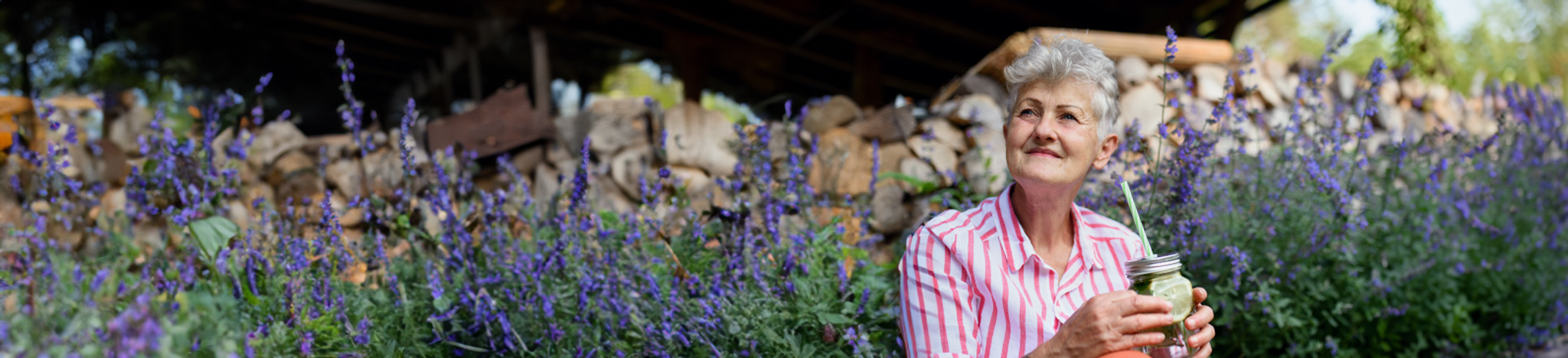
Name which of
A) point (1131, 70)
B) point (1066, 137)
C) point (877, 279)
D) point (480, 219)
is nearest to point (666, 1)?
point (1131, 70)

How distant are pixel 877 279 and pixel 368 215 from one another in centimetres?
133

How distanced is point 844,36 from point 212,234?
16.2 feet

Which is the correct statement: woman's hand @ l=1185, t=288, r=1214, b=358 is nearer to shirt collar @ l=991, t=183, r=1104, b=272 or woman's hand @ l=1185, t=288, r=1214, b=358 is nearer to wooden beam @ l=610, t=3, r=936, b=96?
shirt collar @ l=991, t=183, r=1104, b=272

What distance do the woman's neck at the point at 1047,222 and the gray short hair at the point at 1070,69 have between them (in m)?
0.13

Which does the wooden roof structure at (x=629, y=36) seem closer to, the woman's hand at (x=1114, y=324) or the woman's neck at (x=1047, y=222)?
the woman's neck at (x=1047, y=222)

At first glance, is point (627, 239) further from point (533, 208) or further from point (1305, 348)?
point (1305, 348)

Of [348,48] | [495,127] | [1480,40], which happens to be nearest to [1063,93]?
[495,127]

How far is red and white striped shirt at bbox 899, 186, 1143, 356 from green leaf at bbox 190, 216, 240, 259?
1.50 m

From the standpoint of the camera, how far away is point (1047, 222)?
1.42 m

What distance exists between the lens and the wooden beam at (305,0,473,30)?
571cm

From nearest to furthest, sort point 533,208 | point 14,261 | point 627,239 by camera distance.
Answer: point 14,261, point 627,239, point 533,208

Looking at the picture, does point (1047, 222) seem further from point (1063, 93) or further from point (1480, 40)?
point (1480, 40)

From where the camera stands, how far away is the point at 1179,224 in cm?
195

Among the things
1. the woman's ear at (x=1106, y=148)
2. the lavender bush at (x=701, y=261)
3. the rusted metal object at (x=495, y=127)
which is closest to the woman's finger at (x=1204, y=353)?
the woman's ear at (x=1106, y=148)
